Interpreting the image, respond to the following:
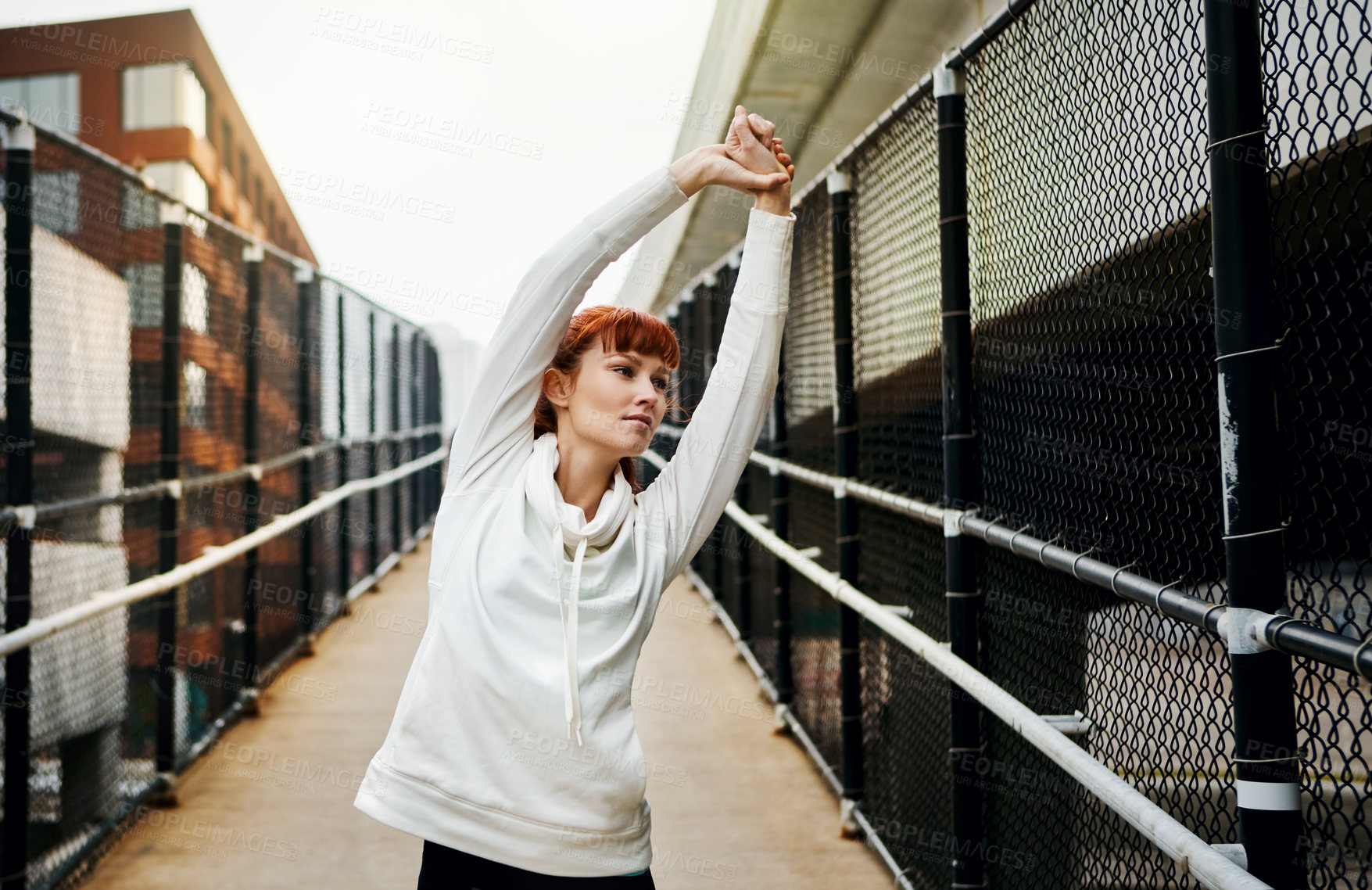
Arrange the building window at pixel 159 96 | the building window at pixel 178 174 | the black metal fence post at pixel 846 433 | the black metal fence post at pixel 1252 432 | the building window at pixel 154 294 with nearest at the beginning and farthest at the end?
the black metal fence post at pixel 1252 432 → the black metal fence post at pixel 846 433 → the building window at pixel 154 294 → the building window at pixel 159 96 → the building window at pixel 178 174

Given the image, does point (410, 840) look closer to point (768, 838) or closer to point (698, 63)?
point (768, 838)

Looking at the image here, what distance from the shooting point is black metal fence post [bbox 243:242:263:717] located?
18.8 ft

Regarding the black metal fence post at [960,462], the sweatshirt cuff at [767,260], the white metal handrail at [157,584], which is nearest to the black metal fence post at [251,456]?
the white metal handrail at [157,584]

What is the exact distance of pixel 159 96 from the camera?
24.5 meters

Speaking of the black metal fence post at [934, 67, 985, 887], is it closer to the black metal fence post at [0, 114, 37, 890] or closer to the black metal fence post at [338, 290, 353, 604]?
the black metal fence post at [0, 114, 37, 890]

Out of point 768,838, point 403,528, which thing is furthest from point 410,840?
point 403,528

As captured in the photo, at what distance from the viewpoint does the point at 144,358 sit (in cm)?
474

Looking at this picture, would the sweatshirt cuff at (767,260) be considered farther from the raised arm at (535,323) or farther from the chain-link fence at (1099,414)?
the chain-link fence at (1099,414)

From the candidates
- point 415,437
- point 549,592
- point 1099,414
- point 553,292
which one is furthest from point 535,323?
point 415,437

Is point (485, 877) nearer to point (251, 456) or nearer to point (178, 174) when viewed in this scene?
point (251, 456)

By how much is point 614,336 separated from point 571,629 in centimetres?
52

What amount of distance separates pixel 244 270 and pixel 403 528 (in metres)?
6.20

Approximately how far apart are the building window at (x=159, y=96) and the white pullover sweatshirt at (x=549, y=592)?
2589 cm

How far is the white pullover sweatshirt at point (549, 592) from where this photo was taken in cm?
160
